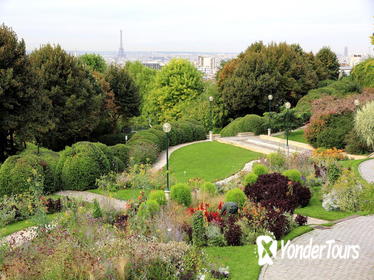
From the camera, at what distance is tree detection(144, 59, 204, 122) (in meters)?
49.7

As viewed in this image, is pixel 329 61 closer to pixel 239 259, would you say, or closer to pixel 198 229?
pixel 198 229

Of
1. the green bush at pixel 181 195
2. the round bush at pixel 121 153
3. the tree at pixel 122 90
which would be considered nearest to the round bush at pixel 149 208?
the green bush at pixel 181 195

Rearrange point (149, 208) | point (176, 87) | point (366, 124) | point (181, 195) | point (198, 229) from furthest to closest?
point (176, 87), point (366, 124), point (181, 195), point (149, 208), point (198, 229)

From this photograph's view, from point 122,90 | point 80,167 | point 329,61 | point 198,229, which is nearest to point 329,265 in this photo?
point 198,229

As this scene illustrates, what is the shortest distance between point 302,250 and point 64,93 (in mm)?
21771

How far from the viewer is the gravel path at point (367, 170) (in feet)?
49.5

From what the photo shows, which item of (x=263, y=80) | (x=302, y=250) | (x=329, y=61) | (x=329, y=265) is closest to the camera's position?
(x=329, y=265)

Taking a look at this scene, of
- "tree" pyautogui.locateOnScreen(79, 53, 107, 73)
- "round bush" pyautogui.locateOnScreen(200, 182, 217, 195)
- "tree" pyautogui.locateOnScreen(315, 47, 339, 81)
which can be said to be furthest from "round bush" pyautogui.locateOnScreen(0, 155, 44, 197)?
"tree" pyautogui.locateOnScreen(315, 47, 339, 81)

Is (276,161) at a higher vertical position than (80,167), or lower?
lower

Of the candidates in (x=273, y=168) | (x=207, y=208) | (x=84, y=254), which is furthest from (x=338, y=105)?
(x=84, y=254)

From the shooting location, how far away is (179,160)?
23031 millimetres

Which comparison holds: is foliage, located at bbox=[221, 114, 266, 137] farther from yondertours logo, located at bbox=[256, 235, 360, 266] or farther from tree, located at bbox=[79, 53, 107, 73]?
tree, located at bbox=[79, 53, 107, 73]

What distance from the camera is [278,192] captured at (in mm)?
12422

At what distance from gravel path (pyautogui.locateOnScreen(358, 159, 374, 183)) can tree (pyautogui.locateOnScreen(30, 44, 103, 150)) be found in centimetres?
1732
